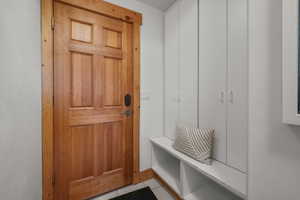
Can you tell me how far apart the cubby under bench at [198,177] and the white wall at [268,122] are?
9.8 inches

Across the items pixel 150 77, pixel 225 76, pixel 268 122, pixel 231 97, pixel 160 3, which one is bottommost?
pixel 268 122

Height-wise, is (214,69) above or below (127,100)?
above

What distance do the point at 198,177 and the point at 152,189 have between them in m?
A: 0.64

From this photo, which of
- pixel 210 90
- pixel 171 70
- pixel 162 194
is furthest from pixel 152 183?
pixel 171 70

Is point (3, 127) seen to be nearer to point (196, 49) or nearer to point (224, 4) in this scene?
point (196, 49)

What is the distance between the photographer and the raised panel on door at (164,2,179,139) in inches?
67.1

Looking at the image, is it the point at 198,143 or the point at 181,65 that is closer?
the point at 198,143

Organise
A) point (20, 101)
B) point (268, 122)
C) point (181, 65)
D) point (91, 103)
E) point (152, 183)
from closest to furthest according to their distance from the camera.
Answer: point (268, 122), point (20, 101), point (91, 103), point (181, 65), point (152, 183)

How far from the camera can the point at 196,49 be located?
56.2 inches

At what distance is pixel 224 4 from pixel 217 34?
→ 0.80ft

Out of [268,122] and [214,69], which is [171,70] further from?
[268,122]

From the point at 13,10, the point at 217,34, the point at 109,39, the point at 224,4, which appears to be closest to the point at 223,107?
the point at 217,34

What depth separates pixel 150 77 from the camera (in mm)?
1853

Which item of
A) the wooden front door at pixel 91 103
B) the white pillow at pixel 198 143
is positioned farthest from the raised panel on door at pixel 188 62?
the wooden front door at pixel 91 103
